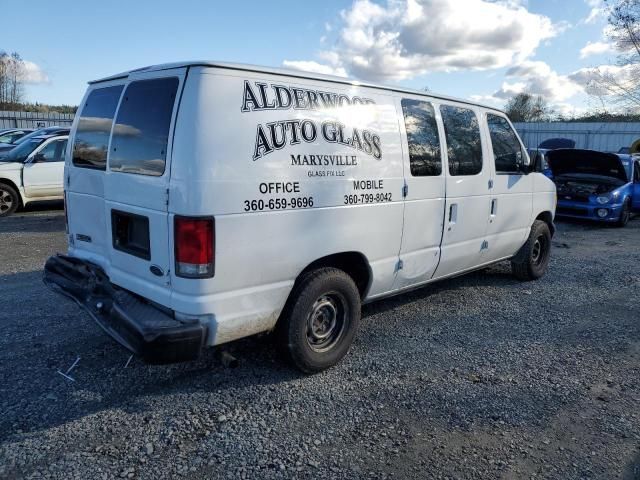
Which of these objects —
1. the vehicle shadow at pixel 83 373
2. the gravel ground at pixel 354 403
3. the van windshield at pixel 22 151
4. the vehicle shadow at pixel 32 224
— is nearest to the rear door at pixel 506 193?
the gravel ground at pixel 354 403

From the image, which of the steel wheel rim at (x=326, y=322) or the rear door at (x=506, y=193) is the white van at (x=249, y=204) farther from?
the rear door at (x=506, y=193)

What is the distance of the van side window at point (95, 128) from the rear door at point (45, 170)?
7956mm

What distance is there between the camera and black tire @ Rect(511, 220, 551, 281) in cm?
652

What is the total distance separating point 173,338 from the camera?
9.93ft

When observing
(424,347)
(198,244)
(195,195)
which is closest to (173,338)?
(198,244)

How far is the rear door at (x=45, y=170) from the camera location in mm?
10969

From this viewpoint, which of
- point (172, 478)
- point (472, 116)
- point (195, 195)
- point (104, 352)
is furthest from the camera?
point (472, 116)

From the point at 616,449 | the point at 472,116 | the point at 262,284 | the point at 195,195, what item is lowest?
the point at 616,449

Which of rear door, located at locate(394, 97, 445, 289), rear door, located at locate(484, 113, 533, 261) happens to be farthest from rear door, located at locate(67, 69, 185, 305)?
rear door, located at locate(484, 113, 533, 261)

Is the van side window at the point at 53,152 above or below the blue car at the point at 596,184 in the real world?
above

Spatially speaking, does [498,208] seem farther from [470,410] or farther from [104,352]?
[104,352]

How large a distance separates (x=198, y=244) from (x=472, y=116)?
3.48 meters

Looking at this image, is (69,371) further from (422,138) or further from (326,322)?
(422,138)

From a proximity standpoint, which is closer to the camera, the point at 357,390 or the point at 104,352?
the point at 357,390
